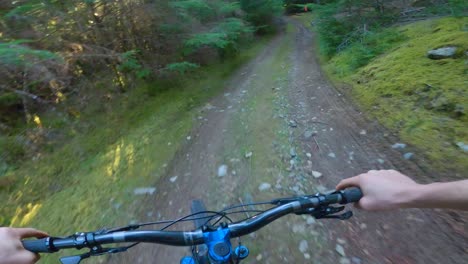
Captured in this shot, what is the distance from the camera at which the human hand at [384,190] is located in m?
1.45

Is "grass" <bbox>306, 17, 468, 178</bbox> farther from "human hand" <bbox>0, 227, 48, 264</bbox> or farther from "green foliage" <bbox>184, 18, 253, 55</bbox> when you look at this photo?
"human hand" <bbox>0, 227, 48, 264</bbox>

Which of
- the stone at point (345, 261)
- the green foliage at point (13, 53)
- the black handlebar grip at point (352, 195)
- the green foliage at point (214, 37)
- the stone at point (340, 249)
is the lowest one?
the stone at point (340, 249)

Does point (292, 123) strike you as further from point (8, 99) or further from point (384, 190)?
point (8, 99)

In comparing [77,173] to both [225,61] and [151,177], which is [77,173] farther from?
[225,61]

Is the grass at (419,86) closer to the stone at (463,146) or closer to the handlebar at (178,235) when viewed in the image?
the stone at (463,146)

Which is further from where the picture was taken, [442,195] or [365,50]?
[365,50]

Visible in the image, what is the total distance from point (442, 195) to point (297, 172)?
289cm

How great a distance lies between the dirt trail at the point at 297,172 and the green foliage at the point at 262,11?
11016mm

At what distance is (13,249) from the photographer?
4.64 feet

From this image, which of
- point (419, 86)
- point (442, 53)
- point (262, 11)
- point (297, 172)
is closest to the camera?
point (297, 172)

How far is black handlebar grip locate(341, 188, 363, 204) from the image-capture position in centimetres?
161

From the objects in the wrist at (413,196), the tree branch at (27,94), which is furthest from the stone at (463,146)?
the tree branch at (27,94)

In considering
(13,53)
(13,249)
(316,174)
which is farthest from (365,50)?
(13,249)

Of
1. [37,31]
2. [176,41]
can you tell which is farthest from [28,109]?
[176,41]
